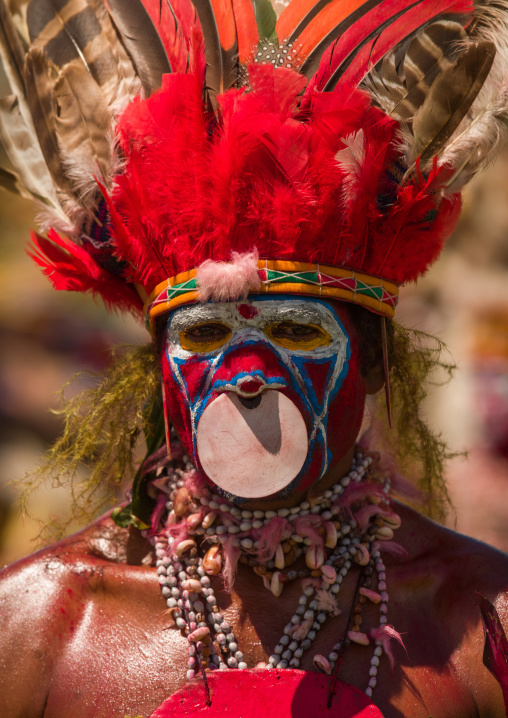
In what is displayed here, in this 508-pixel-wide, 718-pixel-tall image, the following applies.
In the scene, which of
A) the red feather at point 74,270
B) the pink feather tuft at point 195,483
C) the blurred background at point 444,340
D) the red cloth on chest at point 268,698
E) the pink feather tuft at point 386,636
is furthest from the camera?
the blurred background at point 444,340

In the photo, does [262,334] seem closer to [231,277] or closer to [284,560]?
[231,277]

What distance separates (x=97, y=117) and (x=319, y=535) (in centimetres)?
161

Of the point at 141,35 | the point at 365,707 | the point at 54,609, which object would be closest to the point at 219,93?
the point at 141,35

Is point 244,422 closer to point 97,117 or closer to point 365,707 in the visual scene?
point 365,707

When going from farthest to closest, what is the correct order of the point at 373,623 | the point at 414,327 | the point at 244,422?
the point at 414,327 < the point at 373,623 < the point at 244,422

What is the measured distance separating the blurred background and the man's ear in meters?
3.43

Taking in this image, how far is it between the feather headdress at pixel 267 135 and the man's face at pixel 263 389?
0.10 metres

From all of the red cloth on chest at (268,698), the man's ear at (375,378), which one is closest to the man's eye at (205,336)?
the man's ear at (375,378)

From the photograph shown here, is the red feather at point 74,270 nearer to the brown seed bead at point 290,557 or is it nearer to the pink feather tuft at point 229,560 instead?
the pink feather tuft at point 229,560

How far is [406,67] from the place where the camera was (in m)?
2.53

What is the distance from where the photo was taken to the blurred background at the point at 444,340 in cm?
637

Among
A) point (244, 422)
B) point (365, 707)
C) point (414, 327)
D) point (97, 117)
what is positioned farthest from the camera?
point (414, 327)

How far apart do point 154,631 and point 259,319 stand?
1050 mm

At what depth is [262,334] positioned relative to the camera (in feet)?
8.16
